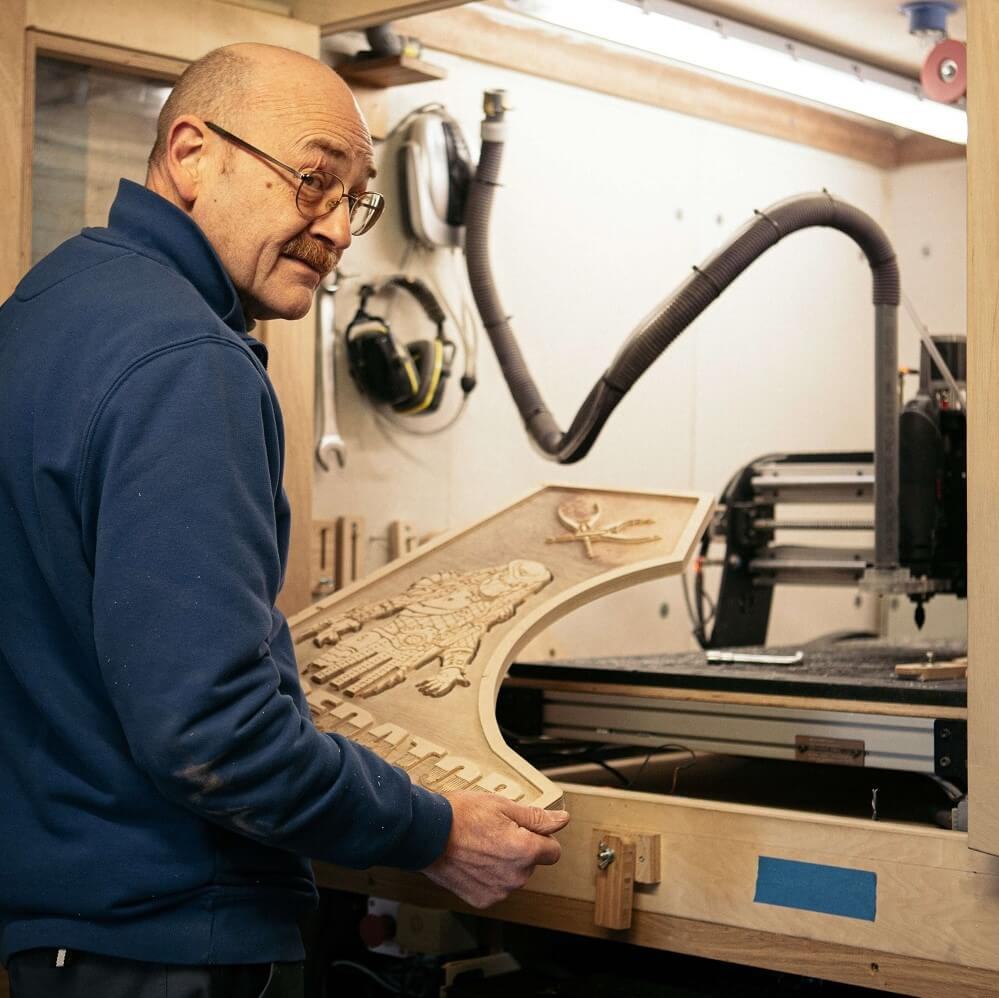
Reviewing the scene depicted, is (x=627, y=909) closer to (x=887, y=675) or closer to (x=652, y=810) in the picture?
(x=652, y=810)

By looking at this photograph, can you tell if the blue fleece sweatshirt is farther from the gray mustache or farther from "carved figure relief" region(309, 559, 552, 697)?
"carved figure relief" region(309, 559, 552, 697)

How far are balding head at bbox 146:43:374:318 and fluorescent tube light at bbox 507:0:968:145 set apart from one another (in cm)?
172

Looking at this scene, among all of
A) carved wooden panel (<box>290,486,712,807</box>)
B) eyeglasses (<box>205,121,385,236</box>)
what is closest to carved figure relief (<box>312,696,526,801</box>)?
carved wooden panel (<box>290,486,712,807</box>)

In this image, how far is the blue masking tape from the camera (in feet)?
5.82

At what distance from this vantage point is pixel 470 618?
217 centimetres

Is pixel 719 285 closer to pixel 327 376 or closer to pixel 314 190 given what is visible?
pixel 327 376

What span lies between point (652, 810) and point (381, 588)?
0.71 meters

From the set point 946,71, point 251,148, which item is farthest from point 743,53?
point 251,148

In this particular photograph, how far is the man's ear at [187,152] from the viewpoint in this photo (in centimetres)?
139

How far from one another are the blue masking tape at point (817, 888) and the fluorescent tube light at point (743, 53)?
77.5 inches

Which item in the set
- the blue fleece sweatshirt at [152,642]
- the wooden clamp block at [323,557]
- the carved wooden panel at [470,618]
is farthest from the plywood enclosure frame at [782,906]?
the wooden clamp block at [323,557]

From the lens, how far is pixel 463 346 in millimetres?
3896

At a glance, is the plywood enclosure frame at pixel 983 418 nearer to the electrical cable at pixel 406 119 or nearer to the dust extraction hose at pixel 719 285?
the dust extraction hose at pixel 719 285

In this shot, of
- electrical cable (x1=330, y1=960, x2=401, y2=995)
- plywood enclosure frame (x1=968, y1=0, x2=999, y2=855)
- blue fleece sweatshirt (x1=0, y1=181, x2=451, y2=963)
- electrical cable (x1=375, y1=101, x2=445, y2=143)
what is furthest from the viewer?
electrical cable (x1=375, y1=101, x2=445, y2=143)
